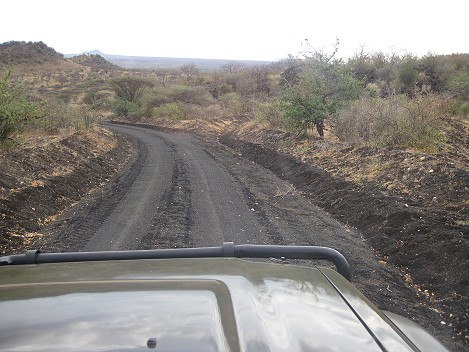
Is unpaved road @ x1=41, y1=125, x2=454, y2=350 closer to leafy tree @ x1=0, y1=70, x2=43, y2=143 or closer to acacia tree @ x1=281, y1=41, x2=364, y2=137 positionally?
leafy tree @ x1=0, y1=70, x2=43, y2=143

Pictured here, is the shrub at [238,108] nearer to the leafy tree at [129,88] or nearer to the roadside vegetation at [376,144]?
the roadside vegetation at [376,144]

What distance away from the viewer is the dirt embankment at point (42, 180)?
8.39m

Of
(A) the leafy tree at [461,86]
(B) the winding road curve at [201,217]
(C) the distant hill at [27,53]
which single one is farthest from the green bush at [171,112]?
(C) the distant hill at [27,53]

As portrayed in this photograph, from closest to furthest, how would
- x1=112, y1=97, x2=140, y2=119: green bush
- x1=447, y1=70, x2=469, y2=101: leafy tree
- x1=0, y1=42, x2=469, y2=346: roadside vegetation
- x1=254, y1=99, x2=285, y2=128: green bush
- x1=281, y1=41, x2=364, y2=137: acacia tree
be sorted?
1. x1=0, y1=42, x2=469, y2=346: roadside vegetation
2. x1=281, y1=41, x2=364, y2=137: acacia tree
3. x1=254, y1=99, x2=285, y2=128: green bush
4. x1=447, y1=70, x2=469, y2=101: leafy tree
5. x1=112, y1=97, x2=140, y2=119: green bush

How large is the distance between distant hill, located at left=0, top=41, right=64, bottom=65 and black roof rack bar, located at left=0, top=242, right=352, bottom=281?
85033mm

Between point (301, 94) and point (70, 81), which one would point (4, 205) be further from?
point (70, 81)

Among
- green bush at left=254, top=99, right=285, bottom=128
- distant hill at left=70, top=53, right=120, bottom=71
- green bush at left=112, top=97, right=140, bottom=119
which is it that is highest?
distant hill at left=70, top=53, right=120, bottom=71

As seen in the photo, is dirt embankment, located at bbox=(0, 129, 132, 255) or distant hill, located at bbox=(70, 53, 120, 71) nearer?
dirt embankment, located at bbox=(0, 129, 132, 255)

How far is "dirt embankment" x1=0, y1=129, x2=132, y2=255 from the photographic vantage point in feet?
27.5

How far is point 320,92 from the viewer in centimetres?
1867

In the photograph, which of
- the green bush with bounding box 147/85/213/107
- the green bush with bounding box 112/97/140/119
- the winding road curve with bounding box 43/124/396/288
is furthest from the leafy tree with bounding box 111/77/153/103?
the winding road curve with bounding box 43/124/396/288

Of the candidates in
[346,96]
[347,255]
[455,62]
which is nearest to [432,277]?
[347,255]

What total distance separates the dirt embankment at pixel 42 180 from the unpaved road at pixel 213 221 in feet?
1.48

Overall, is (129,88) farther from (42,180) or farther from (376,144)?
(376,144)
